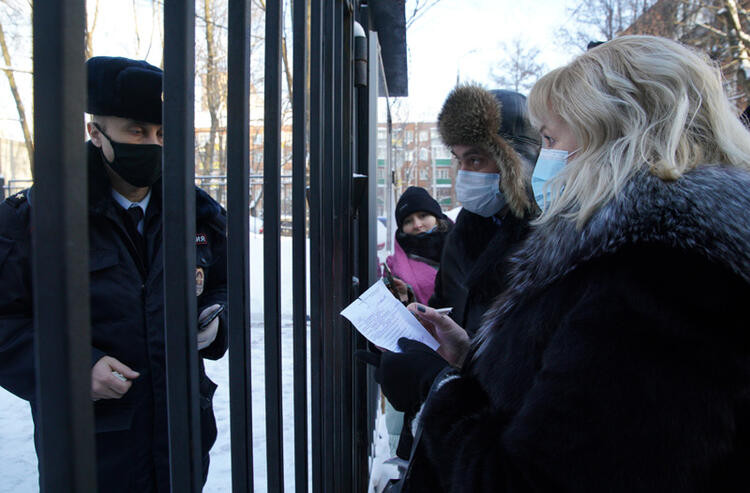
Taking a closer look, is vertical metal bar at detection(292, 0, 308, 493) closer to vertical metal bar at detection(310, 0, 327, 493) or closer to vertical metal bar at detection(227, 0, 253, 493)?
vertical metal bar at detection(310, 0, 327, 493)

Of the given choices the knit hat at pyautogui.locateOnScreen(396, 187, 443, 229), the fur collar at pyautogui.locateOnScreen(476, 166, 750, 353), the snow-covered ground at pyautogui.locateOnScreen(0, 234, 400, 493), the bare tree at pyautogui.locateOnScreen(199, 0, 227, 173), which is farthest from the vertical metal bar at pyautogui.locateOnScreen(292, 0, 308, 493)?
the bare tree at pyautogui.locateOnScreen(199, 0, 227, 173)

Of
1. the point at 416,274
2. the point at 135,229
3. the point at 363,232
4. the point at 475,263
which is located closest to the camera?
the point at 135,229

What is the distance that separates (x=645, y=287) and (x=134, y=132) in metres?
1.47

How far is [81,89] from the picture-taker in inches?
19.5

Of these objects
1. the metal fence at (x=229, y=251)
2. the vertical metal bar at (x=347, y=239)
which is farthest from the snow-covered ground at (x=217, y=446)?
the metal fence at (x=229, y=251)

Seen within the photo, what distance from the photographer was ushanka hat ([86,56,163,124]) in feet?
4.79

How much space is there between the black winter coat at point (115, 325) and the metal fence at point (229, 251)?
1.74ft

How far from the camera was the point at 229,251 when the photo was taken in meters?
0.91

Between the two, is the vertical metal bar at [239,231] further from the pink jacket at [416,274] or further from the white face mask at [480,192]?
the pink jacket at [416,274]

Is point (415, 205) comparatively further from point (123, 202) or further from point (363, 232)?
point (123, 202)

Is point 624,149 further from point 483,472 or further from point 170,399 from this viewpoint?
point 170,399

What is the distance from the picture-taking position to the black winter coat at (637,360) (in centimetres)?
75

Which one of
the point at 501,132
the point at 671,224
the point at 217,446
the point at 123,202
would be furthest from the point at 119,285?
the point at 217,446

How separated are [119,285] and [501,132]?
1622 mm
